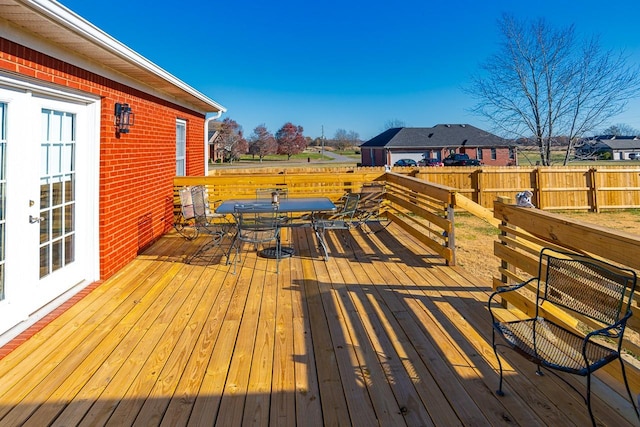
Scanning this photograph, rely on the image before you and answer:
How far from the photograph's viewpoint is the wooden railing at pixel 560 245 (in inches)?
73.7

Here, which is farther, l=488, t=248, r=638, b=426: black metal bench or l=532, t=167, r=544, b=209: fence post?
l=532, t=167, r=544, b=209: fence post

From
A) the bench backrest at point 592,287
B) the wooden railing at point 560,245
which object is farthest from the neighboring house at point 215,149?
the bench backrest at point 592,287

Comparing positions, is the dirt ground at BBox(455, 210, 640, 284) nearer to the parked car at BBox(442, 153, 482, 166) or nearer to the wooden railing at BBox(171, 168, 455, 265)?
the wooden railing at BBox(171, 168, 455, 265)

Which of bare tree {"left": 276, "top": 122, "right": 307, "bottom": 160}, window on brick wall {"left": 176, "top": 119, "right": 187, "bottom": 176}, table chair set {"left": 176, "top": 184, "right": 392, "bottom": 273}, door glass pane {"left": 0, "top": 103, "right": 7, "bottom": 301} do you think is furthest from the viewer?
bare tree {"left": 276, "top": 122, "right": 307, "bottom": 160}

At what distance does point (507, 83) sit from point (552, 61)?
5.94ft

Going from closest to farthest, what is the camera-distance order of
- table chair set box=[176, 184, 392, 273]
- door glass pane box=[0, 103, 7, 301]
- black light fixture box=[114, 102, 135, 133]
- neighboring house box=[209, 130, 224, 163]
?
door glass pane box=[0, 103, 7, 301] < black light fixture box=[114, 102, 135, 133] < table chair set box=[176, 184, 392, 273] < neighboring house box=[209, 130, 224, 163]

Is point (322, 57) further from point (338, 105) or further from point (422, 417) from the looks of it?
point (422, 417)

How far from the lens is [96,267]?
3.92 metres

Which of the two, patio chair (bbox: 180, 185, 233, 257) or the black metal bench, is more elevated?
patio chair (bbox: 180, 185, 233, 257)

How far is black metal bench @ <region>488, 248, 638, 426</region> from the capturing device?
1.69 meters

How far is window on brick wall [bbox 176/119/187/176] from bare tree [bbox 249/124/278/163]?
39738 mm

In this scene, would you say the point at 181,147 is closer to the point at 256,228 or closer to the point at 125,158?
the point at 125,158

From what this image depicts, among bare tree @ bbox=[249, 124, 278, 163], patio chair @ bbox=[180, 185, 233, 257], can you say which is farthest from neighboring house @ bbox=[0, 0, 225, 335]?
bare tree @ bbox=[249, 124, 278, 163]

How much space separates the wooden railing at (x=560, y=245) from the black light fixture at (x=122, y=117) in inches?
170
